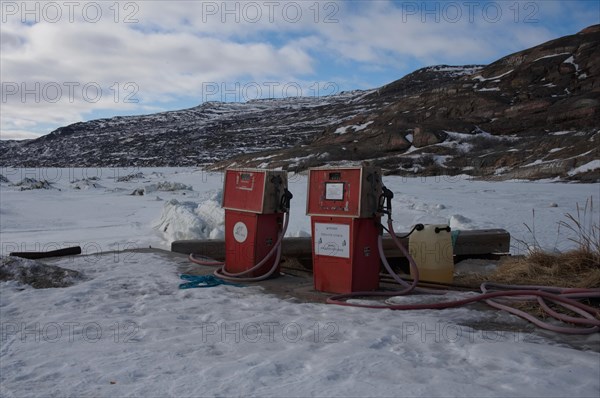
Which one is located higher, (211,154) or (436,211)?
(211,154)

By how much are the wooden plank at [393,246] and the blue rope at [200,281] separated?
1.51m

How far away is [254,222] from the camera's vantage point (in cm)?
598

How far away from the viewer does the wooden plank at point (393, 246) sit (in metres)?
7.39

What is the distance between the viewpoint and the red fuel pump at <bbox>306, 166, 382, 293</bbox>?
5082 millimetres

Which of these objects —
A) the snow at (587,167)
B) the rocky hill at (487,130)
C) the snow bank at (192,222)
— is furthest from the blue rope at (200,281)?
the snow at (587,167)

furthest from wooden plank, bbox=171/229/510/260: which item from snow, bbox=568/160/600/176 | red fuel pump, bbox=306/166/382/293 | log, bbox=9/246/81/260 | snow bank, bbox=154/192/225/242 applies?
snow, bbox=568/160/600/176

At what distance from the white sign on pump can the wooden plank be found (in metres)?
2.01

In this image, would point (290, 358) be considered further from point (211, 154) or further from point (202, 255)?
point (211, 154)

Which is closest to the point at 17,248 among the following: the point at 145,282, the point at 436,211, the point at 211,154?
the point at 145,282

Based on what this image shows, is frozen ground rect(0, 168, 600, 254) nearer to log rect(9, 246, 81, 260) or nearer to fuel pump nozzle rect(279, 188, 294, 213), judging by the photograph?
log rect(9, 246, 81, 260)

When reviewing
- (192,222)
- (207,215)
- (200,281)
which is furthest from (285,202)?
(207,215)

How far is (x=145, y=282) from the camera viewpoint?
18.8ft

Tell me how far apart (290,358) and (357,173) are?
91.8 inches

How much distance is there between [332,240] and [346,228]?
23 cm
